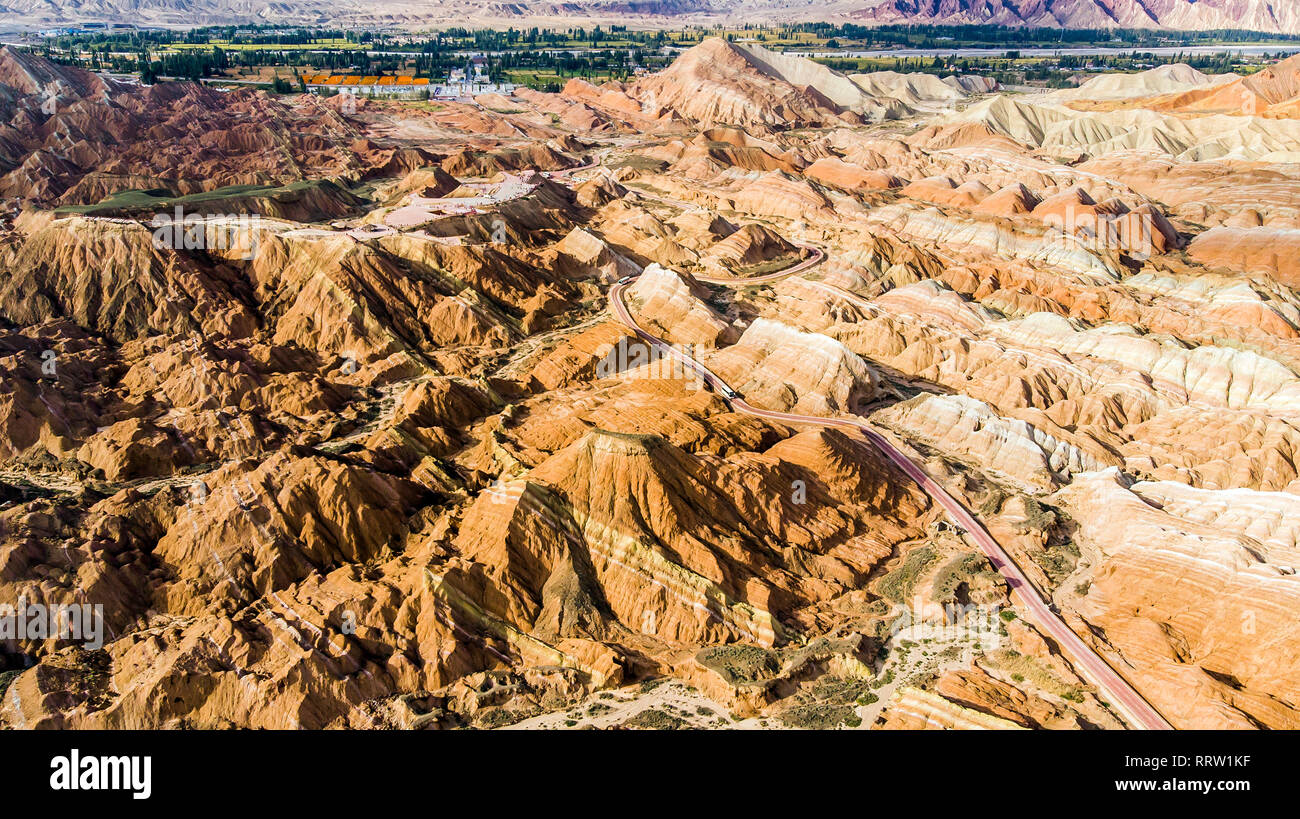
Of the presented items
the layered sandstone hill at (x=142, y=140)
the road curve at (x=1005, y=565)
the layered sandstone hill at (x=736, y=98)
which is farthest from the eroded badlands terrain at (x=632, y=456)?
the layered sandstone hill at (x=736, y=98)

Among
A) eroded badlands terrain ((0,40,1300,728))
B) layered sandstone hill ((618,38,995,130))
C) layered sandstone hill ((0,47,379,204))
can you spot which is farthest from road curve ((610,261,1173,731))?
layered sandstone hill ((618,38,995,130))

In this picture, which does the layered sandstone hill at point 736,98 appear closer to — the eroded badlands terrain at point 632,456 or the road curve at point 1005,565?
the eroded badlands terrain at point 632,456

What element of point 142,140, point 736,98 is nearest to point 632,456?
point 142,140

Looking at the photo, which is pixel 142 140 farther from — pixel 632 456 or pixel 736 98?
pixel 632 456

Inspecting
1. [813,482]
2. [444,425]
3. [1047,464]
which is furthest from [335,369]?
[1047,464]

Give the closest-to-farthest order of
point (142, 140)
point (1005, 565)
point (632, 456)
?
point (632, 456), point (1005, 565), point (142, 140)

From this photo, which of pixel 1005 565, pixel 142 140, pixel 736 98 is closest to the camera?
pixel 1005 565
